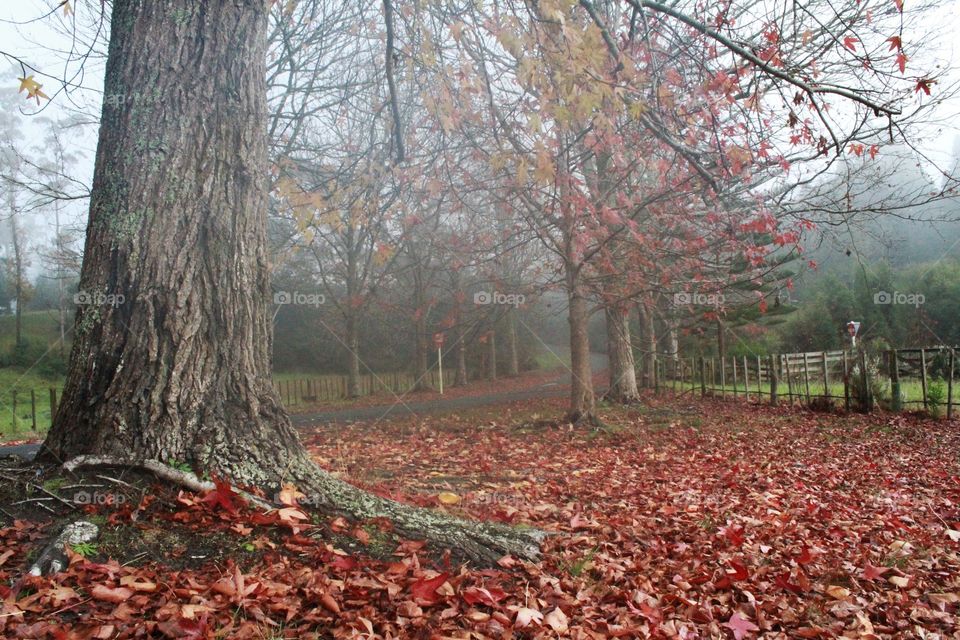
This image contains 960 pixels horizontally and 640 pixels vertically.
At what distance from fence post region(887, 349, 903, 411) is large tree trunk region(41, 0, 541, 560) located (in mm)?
11823

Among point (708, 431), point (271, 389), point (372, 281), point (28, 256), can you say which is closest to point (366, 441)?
point (708, 431)

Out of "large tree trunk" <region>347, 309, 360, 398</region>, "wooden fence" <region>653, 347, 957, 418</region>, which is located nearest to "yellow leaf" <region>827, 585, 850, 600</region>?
"wooden fence" <region>653, 347, 957, 418</region>

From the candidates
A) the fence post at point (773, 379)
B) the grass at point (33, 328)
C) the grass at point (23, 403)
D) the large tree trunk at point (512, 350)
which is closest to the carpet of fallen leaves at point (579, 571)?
the fence post at point (773, 379)

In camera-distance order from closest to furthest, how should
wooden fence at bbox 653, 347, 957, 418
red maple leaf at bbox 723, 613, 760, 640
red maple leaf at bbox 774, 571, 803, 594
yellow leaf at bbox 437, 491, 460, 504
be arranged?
red maple leaf at bbox 723, 613, 760, 640
red maple leaf at bbox 774, 571, 803, 594
yellow leaf at bbox 437, 491, 460, 504
wooden fence at bbox 653, 347, 957, 418

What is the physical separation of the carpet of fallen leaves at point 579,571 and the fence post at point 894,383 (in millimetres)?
5871

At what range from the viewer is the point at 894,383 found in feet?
40.8

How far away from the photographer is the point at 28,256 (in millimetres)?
22422

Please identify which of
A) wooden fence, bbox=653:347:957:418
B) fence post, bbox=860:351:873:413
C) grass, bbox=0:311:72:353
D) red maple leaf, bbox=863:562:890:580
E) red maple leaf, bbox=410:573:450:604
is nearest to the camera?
red maple leaf, bbox=410:573:450:604

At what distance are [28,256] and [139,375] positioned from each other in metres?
24.3

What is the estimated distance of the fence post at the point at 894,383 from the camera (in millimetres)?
12320

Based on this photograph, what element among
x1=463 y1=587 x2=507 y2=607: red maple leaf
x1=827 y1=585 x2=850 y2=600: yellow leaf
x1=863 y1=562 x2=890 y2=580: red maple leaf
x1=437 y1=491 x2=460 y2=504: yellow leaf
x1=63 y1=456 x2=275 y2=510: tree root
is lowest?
x1=863 y1=562 x2=890 y2=580: red maple leaf

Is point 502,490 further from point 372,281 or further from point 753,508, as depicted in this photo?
point 372,281

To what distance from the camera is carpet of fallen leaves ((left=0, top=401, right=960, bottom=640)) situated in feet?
7.58

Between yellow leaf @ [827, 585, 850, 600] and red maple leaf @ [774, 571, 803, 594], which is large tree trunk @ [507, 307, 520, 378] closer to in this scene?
red maple leaf @ [774, 571, 803, 594]
